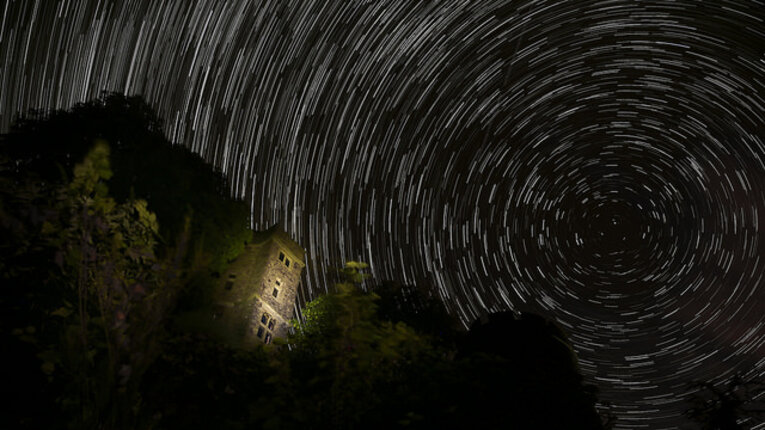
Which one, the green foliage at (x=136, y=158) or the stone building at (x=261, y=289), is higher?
the green foliage at (x=136, y=158)

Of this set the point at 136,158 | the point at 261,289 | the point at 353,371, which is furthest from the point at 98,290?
the point at 261,289

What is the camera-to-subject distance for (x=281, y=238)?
35.3m

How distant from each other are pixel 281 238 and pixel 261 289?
5.09 meters

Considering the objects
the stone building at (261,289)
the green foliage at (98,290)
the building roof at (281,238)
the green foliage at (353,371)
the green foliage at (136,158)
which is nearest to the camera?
the green foliage at (98,290)

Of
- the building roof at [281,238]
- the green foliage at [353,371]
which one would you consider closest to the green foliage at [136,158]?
the building roof at [281,238]

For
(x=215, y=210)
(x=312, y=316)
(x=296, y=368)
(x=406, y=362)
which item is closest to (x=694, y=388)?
(x=406, y=362)

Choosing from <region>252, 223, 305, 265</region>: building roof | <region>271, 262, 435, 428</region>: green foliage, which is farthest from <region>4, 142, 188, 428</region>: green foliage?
<region>252, 223, 305, 265</region>: building roof

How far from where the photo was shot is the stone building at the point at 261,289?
28984 mm

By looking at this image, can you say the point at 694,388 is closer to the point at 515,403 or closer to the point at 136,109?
the point at 515,403

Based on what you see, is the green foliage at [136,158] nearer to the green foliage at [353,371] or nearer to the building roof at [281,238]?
the building roof at [281,238]

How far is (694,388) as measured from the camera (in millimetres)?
9977

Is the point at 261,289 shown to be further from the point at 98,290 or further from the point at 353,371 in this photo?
the point at 98,290

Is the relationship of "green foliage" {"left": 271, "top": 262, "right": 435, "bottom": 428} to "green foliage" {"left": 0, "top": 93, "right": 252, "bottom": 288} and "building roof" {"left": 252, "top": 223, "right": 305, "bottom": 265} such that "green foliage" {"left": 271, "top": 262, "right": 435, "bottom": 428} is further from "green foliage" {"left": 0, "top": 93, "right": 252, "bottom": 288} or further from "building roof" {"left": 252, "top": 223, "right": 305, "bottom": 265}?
"building roof" {"left": 252, "top": 223, "right": 305, "bottom": 265}

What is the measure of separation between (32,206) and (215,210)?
1955cm
